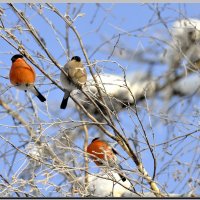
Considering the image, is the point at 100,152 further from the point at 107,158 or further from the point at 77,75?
the point at 107,158

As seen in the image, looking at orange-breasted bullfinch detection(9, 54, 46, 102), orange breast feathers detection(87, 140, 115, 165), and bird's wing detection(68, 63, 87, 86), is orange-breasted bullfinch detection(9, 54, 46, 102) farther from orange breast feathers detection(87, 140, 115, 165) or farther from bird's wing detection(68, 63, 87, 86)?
orange breast feathers detection(87, 140, 115, 165)

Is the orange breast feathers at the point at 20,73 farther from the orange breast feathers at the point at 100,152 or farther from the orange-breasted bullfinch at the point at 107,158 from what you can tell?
the orange-breasted bullfinch at the point at 107,158

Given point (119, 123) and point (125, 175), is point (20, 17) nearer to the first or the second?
point (119, 123)

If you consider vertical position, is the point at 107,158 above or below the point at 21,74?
below

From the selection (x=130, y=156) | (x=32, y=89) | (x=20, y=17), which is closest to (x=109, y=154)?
(x=130, y=156)

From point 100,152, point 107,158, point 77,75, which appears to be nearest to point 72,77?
point 77,75

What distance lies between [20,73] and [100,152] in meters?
0.83

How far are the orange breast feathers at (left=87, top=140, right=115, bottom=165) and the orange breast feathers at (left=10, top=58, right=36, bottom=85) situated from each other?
2.12 ft

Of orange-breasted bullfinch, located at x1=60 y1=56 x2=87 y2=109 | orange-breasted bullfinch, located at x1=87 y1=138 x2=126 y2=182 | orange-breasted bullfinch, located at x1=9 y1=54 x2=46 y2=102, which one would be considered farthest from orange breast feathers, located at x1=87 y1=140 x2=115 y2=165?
orange-breasted bullfinch, located at x1=9 y1=54 x2=46 y2=102

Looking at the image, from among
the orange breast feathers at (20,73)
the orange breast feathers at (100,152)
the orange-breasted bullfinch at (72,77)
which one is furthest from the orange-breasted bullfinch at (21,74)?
the orange breast feathers at (100,152)

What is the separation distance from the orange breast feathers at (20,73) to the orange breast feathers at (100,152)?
2.12ft

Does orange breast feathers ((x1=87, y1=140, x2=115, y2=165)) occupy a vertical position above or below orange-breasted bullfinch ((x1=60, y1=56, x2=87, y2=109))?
below

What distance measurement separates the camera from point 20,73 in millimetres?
4453

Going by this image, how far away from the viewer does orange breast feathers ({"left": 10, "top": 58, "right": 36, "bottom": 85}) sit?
14.5ft
